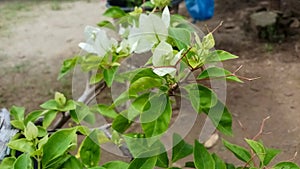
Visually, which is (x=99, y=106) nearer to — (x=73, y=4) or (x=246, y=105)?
(x=246, y=105)

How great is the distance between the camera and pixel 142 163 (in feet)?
2.37

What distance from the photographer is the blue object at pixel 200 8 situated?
152 inches

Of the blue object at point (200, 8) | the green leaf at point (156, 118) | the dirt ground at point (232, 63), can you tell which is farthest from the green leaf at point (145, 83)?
the blue object at point (200, 8)

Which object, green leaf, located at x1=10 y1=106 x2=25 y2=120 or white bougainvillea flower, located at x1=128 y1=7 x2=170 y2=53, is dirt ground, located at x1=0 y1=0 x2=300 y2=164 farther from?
white bougainvillea flower, located at x1=128 y1=7 x2=170 y2=53

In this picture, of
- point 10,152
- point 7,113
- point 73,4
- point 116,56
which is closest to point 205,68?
point 116,56

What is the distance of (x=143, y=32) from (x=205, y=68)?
0.38 ft

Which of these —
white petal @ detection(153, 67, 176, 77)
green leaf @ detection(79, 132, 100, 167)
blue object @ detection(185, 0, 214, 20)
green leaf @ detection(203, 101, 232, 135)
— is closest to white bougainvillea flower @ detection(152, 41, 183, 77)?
white petal @ detection(153, 67, 176, 77)

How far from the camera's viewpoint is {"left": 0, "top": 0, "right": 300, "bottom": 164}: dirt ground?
2.60 meters

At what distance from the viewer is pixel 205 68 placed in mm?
745

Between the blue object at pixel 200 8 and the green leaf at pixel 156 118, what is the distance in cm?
323

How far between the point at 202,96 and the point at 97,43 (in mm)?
261

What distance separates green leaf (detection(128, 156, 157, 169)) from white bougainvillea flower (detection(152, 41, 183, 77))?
0.48 feet

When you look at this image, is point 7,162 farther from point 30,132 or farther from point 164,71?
point 164,71

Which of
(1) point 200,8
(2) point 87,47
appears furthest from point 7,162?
(1) point 200,8
